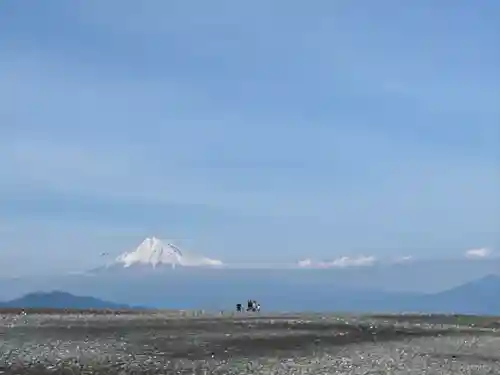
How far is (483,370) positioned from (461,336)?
17.1 m

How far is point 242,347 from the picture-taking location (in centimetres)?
3884

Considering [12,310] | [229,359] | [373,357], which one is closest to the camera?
[229,359]

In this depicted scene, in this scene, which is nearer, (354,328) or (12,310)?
(354,328)

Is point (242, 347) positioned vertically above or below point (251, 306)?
below

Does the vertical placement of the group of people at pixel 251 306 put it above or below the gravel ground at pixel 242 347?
above

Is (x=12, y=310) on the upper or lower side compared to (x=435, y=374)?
upper

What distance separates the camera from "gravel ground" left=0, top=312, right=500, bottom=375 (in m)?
32.4

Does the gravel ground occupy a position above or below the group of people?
below

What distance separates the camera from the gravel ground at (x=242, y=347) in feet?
106

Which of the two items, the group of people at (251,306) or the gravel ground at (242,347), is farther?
the group of people at (251,306)

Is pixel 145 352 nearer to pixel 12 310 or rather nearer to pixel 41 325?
pixel 41 325

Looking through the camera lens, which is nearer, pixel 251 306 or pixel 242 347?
pixel 242 347

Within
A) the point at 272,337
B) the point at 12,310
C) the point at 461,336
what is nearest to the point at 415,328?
the point at 461,336

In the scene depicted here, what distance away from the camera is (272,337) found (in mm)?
42812
